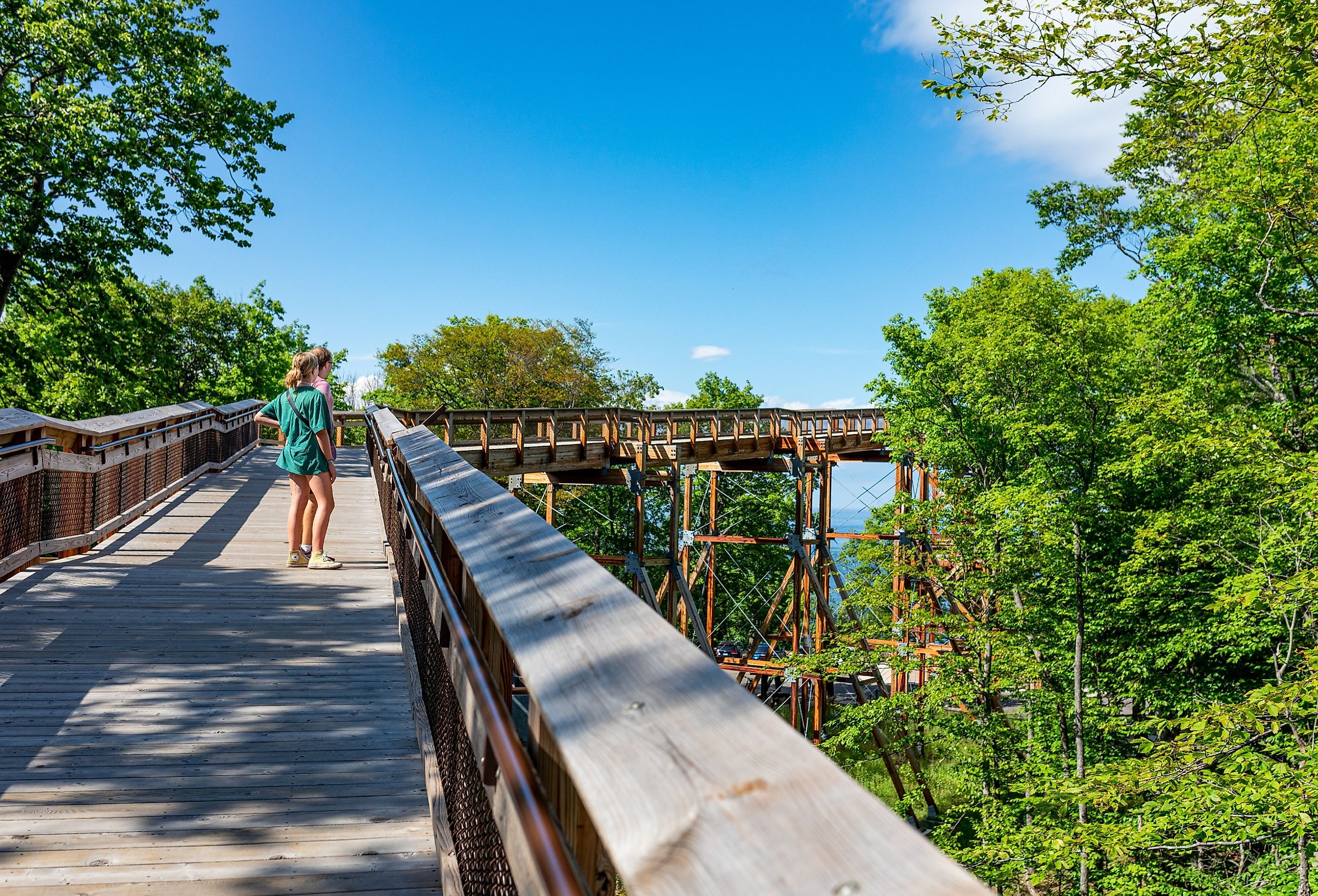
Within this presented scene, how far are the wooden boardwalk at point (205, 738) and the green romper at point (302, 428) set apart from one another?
2.62 ft

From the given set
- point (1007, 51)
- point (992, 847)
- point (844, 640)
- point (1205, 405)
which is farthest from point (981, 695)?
point (1007, 51)

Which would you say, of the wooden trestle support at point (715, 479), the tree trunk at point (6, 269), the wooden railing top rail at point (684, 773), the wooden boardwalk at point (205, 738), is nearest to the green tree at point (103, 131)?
the tree trunk at point (6, 269)

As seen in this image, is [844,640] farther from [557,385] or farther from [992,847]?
[557,385]

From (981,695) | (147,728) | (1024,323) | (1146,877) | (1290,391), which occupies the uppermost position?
(1024,323)

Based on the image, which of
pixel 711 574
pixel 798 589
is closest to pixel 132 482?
pixel 798 589

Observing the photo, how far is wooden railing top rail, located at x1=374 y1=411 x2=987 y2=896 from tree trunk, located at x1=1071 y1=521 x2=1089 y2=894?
1525 centimetres

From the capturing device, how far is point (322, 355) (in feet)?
21.2

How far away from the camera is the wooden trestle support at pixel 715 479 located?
16.7 m

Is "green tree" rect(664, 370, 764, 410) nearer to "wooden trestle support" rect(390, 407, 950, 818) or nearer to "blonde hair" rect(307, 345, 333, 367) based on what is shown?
"wooden trestle support" rect(390, 407, 950, 818)

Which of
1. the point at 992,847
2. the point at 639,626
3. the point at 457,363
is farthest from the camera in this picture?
the point at 457,363

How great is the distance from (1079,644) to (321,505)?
13.1 m

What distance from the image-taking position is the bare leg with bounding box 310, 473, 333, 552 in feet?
20.2

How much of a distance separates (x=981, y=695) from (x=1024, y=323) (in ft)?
22.4

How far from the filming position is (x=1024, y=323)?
51.6 ft
